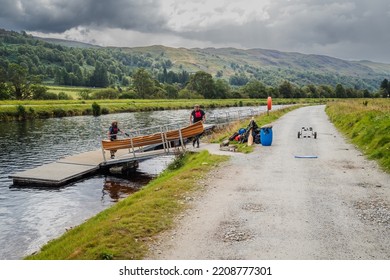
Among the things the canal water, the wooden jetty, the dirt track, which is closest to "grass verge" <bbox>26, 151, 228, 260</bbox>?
the dirt track

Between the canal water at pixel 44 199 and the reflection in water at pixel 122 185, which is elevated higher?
the canal water at pixel 44 199

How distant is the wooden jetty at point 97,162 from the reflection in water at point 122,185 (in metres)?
1.21

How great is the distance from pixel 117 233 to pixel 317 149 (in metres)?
14.4

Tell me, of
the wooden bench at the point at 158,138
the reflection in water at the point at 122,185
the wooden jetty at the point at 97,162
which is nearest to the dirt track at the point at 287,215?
the wooden bench at the point at 158,138

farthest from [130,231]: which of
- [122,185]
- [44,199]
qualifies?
[122,185]

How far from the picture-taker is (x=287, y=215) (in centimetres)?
932

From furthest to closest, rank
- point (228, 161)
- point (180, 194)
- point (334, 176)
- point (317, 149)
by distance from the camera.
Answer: point (317, 149), point (228, 161), point (334, 176), point (180, 194)

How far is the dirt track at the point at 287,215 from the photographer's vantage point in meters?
7.30

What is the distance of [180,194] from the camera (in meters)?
11.4

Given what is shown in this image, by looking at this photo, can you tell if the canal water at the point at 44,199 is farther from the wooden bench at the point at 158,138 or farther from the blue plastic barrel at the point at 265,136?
the blue plastic barrel at the point at 265,136

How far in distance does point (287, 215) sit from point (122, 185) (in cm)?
1209

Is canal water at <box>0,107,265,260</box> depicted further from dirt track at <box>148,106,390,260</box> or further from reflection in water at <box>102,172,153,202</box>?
dirt track at <box>148,106,390,260</box>

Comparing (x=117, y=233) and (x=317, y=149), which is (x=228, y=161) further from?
(x=117, y=233)

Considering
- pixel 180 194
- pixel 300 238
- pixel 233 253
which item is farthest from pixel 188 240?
pixel 180 194
